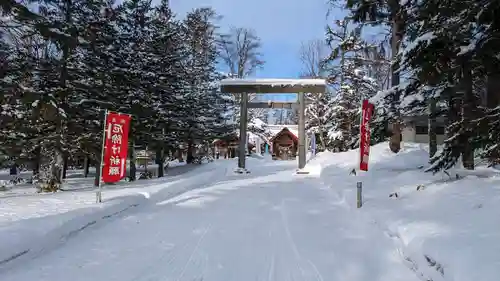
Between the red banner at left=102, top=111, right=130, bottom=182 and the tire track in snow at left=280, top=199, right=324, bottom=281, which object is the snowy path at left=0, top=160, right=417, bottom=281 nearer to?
the tire track in snow at left=280, top=199, right=324, bottom=281

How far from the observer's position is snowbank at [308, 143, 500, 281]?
4.54 metres

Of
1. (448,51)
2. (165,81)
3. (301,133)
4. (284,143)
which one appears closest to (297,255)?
(448,51)

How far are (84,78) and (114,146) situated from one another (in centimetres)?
649

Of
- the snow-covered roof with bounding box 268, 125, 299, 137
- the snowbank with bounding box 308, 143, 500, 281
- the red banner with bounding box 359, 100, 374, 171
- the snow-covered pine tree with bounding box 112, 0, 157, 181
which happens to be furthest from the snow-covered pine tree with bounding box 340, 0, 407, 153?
the snow-covered roof with bounding box 268, 125, 299, 137

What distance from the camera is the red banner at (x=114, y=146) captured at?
38.0 feet

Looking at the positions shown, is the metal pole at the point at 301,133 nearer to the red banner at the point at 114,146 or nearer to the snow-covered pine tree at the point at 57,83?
the snow-covered pine tree at the point at 57,83

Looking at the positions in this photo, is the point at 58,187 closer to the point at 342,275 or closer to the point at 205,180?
the point at 205,180

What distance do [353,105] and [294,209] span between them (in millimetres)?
22487

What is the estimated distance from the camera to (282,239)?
7438 mm

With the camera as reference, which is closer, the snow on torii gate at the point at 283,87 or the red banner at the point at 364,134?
the red banner at the point at 364,134

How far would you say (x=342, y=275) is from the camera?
17.8 feet

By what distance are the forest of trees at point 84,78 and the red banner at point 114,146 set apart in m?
3.36

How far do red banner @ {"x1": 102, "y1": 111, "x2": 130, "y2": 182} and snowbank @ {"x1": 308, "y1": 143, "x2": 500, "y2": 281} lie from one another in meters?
6.80

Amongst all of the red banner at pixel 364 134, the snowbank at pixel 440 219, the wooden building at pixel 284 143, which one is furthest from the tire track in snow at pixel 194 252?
the wooden building at pixel 284 143
